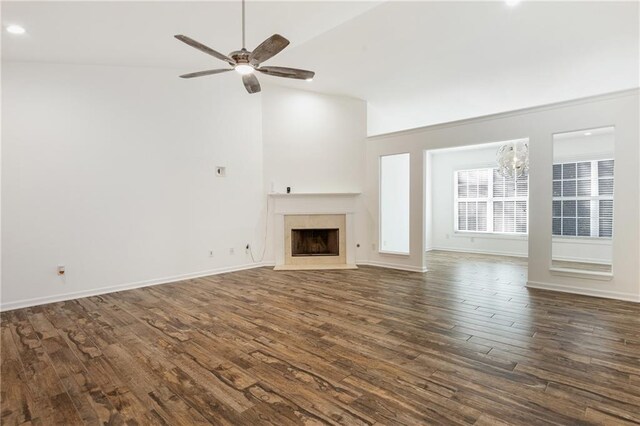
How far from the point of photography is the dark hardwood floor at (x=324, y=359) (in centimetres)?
188

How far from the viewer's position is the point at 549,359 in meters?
2.45

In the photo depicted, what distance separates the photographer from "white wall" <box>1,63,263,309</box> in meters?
4.02

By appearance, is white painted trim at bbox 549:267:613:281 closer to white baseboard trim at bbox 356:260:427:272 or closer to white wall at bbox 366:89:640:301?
white wall at bbox 366:89:640:301

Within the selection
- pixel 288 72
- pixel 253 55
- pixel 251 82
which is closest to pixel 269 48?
pixel 253 55

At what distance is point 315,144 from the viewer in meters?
6.35

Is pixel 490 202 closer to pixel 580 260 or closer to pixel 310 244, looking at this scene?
pixel 580 260

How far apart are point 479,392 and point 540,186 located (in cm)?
364

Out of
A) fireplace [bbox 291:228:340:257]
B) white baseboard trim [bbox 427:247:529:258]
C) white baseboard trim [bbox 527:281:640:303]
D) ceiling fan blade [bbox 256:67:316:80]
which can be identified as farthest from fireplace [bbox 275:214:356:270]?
white baseboard trim [bbox 427:247:529:258]

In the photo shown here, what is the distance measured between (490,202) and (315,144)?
16.6 ft

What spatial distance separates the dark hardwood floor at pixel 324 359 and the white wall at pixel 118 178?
0.64m

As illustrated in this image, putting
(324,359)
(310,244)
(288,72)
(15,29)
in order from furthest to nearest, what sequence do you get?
(310,244) < (15,29) < (288,72) < (324,359)

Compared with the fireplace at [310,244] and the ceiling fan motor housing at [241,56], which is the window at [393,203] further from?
the ceiling fan motor housing at [241,56]

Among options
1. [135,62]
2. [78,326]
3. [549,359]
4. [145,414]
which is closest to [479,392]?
[549,359]

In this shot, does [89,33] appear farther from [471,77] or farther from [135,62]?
[471,77]
